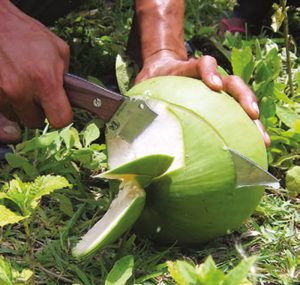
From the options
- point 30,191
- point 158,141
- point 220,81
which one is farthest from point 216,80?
point 30,191

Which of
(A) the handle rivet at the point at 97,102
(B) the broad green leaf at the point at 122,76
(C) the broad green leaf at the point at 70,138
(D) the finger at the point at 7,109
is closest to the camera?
(A) the handle rivet at the point at 97,102

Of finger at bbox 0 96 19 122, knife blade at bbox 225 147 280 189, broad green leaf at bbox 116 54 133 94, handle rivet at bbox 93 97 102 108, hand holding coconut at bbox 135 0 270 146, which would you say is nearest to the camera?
knife blade at bbox 225 147 280 189

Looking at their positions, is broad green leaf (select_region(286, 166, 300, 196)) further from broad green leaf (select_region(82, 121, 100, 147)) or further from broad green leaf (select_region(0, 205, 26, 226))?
broad green leaf (select_region(0, 205, 26, 226))

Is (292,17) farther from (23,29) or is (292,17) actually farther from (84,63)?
(23,29)

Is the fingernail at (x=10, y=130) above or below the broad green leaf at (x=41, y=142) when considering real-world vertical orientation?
below

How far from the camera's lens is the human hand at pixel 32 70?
1.78 meters

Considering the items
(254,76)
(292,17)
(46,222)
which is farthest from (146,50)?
(292,17)

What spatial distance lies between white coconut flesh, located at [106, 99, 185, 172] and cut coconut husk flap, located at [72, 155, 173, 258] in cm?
6

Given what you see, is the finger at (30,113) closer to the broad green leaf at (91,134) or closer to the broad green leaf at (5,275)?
the broad green leaf at (91,134)

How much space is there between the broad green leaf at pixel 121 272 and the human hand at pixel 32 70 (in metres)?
0.45

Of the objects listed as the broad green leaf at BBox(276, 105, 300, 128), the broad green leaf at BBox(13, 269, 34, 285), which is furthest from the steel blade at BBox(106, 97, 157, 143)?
the broad green leaf at BBox(276, 105, 300, 128)

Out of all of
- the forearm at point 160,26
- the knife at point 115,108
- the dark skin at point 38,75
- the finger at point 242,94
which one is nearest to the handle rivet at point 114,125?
the knife at point 115,108

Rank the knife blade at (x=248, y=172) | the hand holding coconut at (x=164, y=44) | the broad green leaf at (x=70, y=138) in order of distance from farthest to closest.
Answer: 1. the broad green leaf at (x=70, y=138)
2. the hand holding coconut at (x=164, y=44)
3. the knife blade at (x=248, y=172)

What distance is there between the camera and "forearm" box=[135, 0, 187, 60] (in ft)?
7.76
